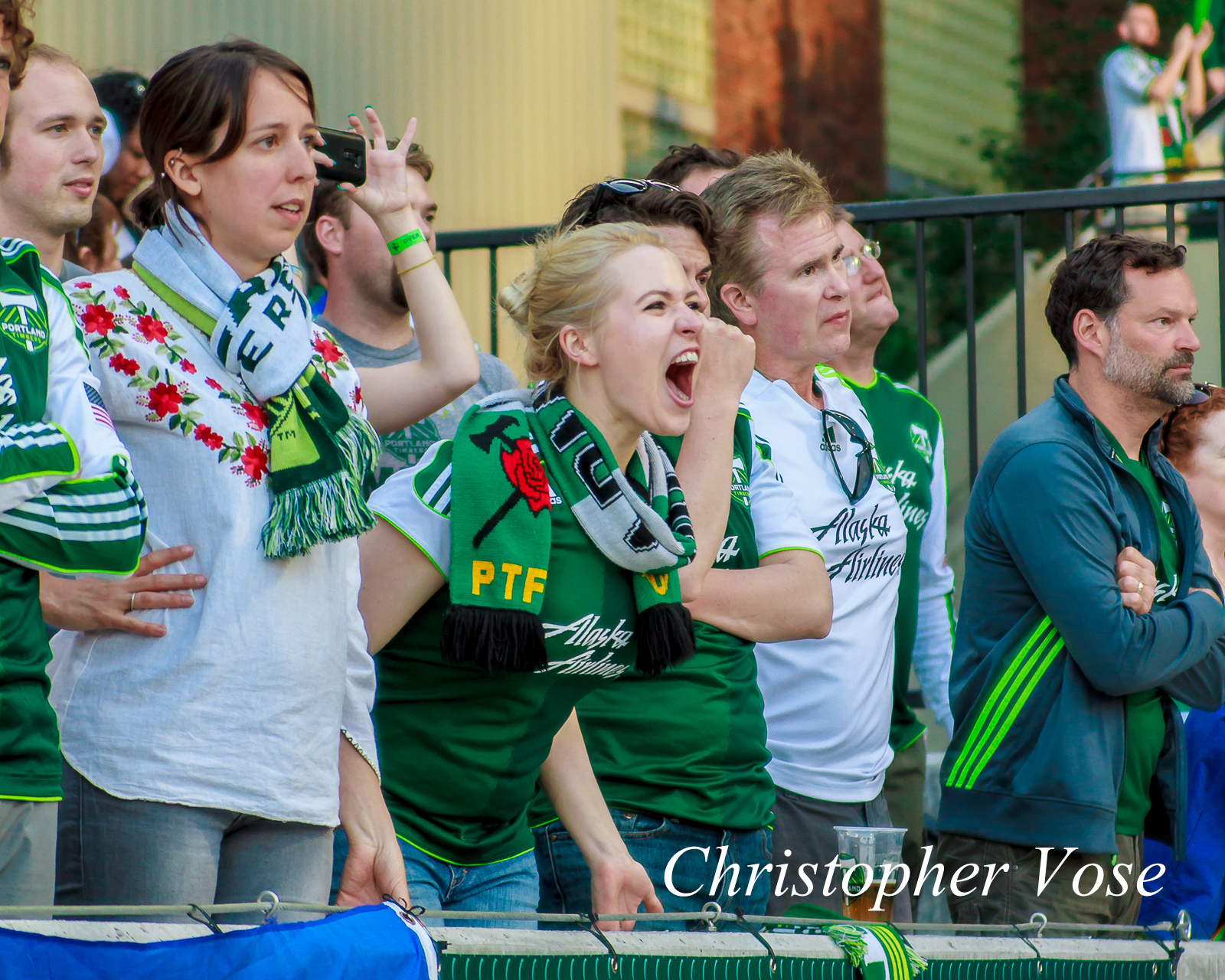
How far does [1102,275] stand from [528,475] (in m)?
2.11

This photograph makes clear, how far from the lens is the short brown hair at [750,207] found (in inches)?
143

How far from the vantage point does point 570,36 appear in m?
10.3

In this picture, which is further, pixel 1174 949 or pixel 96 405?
pixel 1174 949

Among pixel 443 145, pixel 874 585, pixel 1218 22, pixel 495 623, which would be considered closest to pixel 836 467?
pixel 874 585

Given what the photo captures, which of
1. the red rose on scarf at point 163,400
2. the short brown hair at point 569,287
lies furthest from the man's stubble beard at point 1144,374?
the red rose on scarf at point 163,400

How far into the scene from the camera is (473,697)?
2.49 m

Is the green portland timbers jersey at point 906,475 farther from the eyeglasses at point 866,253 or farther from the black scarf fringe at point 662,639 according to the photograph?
the black scarf fringe at point 662,639

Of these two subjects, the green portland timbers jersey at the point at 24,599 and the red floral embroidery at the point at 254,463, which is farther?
the red floral embroidery at the point at 254,463

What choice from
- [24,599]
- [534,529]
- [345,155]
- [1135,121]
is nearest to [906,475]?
[345,155]

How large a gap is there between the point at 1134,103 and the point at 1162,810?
790cm

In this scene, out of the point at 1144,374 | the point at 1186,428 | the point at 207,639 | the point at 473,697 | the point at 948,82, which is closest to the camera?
the point at 207,639

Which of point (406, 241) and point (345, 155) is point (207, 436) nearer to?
point (406, 241)

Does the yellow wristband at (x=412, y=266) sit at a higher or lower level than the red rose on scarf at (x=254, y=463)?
higher

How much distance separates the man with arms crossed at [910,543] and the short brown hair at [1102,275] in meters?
0.48
